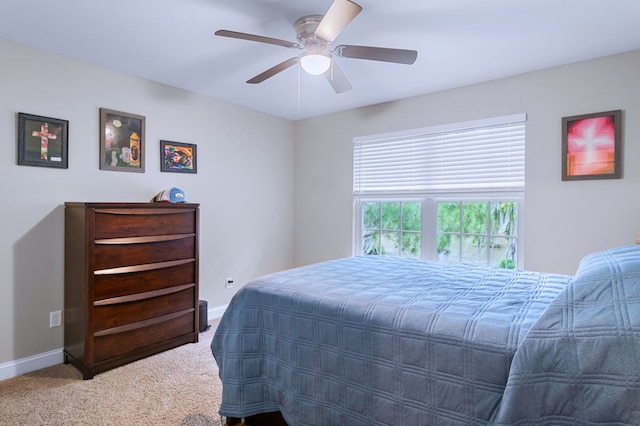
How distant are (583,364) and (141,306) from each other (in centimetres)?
A: 273

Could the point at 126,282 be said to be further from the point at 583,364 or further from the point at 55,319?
the point at 583,364

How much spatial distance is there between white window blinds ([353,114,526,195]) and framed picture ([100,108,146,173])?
2206 millimetres

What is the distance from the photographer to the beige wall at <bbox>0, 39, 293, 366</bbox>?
7.84 feet

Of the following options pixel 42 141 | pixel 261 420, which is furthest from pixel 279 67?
pixel 261 420

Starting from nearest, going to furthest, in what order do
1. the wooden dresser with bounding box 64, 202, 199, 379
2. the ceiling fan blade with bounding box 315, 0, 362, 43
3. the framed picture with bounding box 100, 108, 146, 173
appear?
the ceiling fan blade with bounding box 315, 0, 362, 43, the wooden dresser with bounding box 64, 202, 199, 379, the framed picture with bounding box 100, 108, 146, 173

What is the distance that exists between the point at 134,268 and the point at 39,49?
1.73m

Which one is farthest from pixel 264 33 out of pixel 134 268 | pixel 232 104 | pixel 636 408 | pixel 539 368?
pixel 636 408

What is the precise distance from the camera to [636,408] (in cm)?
87

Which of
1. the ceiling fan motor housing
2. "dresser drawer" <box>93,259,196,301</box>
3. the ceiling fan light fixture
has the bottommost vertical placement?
"dresser drawer" <box>93,259,196,301</box>

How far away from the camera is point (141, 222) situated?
8.68ft

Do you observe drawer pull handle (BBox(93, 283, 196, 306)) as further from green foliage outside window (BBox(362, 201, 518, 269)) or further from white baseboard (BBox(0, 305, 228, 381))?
green foliage outside window (BBox(362, 201, 518, 269))

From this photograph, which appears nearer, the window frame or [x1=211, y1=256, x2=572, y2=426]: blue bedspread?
[x1=211, y1=256, x2=572, y2=426]: blue bedspread

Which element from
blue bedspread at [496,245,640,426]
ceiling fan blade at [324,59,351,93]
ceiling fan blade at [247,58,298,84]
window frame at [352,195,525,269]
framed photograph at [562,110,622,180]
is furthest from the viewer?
window frame at [352,195,525,269]

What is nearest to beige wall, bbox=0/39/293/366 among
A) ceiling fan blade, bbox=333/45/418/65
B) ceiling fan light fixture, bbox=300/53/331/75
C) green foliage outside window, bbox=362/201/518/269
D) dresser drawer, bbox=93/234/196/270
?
dresser drawer, bbox=93/234/196/270
